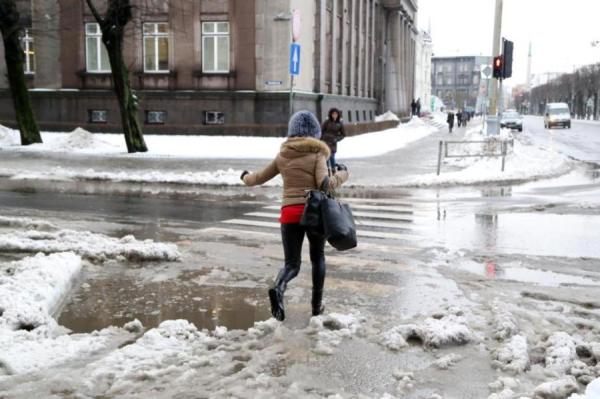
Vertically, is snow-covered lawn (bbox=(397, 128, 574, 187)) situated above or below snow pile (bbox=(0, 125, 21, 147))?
below

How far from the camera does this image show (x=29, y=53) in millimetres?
34688

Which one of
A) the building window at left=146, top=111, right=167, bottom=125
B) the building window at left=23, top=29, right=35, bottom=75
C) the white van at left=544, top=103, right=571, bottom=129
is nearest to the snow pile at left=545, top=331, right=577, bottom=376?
the building window at left=146, top=111, right=167, bottom=125

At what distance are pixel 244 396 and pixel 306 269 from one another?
3.61 metres

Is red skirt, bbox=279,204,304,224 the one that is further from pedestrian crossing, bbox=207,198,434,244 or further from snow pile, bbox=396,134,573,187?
snow pile, bbox=396,134,573,187

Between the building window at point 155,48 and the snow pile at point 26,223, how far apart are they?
73.2 ft

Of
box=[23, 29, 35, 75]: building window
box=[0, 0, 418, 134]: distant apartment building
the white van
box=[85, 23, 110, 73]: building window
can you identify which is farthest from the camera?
the white van

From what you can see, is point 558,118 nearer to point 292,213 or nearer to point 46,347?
point 292,213

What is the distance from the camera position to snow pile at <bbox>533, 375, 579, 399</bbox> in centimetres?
425

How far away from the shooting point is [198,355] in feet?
16.5

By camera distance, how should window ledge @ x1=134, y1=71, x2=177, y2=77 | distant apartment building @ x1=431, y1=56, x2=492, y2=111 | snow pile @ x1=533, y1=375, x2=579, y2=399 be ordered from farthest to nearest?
distant apartment building @ x1=431, y1=56, x2=492, y2=111
window ledge @ x1=134, y1=71, x2=177, y2=77
snow pile @ x1=533, y1=375, x2=579, y2=399

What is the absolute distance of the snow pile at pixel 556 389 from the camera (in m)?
4.25

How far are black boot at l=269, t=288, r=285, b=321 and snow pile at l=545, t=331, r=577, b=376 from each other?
2192mm

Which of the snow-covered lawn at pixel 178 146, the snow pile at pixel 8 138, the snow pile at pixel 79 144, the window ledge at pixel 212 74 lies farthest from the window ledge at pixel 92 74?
the snow pile at pixel 79 144

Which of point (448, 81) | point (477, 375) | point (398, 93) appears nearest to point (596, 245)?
point (477, 375)
